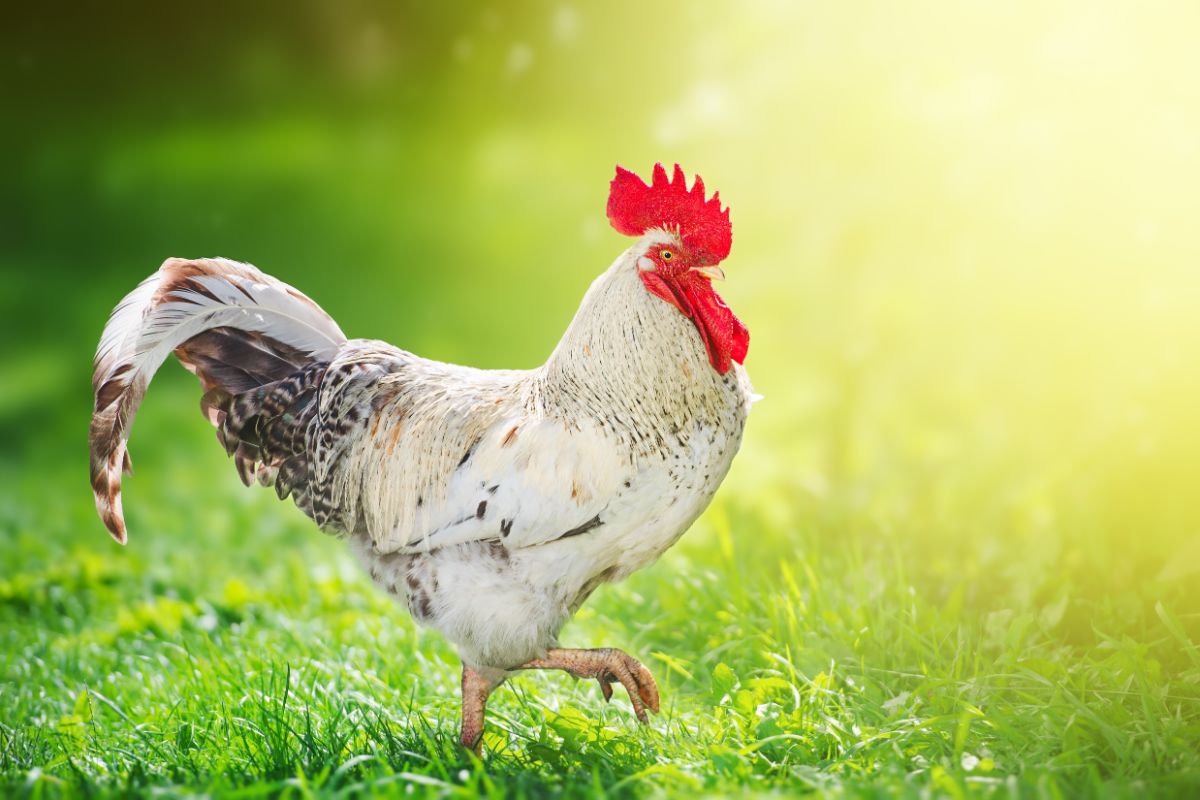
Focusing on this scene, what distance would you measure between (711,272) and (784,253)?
298cm

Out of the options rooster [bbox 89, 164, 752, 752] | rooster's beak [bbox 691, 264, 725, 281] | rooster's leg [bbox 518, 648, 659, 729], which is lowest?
rooster's leg [bbox 518, 648, 659, 729]

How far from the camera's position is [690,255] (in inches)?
127

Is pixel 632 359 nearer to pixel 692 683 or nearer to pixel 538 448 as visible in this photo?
pixel 538 448

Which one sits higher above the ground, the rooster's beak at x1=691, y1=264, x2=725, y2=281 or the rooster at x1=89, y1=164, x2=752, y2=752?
the rooster's beak at x1=691, y1=264, x2=725, y2=281

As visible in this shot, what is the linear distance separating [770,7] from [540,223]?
13.1 feet

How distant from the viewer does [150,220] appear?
415 inches

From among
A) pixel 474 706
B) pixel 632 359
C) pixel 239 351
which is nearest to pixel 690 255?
pixel 632 359

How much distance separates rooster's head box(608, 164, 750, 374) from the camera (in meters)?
3.22

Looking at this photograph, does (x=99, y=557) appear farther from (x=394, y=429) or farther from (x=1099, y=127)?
(x=1099, y=127)

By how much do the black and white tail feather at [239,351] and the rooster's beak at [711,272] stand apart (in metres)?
1.35

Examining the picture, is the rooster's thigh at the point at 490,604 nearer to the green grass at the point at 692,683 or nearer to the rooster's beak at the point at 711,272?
the green grass at the point at 692,683

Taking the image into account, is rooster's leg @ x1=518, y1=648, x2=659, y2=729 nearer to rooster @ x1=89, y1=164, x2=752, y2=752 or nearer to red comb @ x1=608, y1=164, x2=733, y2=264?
rooster @ x1=89, y1=164, x2=752, y2=752

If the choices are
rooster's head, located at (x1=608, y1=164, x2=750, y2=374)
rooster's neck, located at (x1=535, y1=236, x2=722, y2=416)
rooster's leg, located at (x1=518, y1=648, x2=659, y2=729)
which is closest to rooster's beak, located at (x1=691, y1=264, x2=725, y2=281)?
rooster's head, located at (x1=608, y1=164, x2=750, y2=374)

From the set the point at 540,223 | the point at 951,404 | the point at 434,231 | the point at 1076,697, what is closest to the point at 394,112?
the point at 434,231
